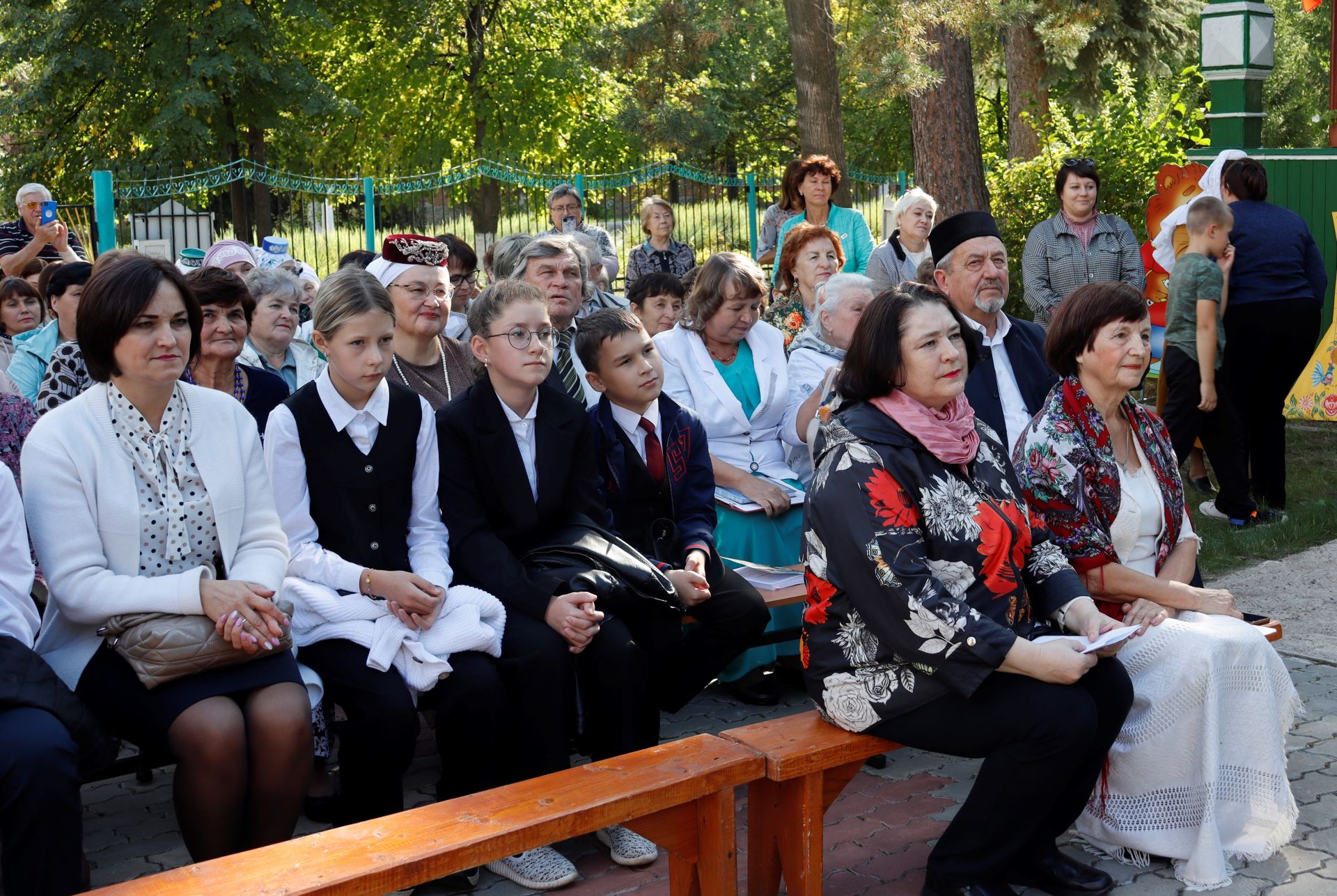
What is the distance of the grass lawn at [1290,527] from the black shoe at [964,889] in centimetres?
349

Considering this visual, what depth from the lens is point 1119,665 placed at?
135 inches

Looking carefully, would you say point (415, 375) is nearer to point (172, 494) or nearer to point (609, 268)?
point (172, 494)

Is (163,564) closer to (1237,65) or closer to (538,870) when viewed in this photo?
(538,870)

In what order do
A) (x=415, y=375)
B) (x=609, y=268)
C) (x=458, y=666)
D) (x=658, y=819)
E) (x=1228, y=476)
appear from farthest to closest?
(x=609, y=268), (x=1228, y=476), (x=415, y=375), (x=458, y=666), (x=658, y=819)

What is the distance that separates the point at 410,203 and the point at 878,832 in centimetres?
1403

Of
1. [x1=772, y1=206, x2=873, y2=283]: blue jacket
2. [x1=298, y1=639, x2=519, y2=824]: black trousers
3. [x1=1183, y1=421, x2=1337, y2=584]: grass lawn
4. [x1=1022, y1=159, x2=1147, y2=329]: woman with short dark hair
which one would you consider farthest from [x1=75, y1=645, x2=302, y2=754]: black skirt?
[x1=772, y1=206, x2=873, y2=283]: blue jacket

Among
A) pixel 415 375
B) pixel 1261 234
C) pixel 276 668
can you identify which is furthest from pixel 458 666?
pixel 1261 234

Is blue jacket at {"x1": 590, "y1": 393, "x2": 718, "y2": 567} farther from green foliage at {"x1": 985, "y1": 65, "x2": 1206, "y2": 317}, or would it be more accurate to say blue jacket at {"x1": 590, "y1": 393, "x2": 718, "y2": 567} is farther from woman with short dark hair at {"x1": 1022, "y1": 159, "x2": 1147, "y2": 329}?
green foliage at {"x1": 985, "y1": 65, "x2": 1206, "y2": 317}

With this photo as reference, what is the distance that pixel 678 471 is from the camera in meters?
4.45

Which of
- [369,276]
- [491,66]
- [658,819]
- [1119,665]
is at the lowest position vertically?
[658,819]

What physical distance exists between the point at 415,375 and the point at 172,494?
1.51 metres

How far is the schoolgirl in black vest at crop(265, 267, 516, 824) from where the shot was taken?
3.51 metres

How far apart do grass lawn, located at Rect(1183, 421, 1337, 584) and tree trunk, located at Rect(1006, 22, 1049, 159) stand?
10123 millimetres

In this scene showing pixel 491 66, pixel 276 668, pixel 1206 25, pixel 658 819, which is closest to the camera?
pixel 658 819
